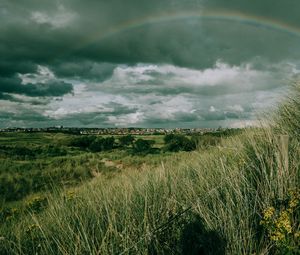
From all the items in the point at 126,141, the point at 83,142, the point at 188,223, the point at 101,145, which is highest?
the point at 188,223

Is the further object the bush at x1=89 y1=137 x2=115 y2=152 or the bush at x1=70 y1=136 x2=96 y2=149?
the bush at x1=70 y1=136 x2=96 y2=149

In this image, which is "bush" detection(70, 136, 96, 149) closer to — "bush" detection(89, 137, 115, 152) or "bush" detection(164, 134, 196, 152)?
"bush" detection(89, 137, 115, 152)

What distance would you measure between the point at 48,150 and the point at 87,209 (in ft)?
196

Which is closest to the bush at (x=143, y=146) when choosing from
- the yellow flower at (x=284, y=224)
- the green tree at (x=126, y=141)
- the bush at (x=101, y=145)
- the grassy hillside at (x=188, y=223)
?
the bush at (x=101, y=145)

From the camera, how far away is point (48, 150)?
6025 centimetres

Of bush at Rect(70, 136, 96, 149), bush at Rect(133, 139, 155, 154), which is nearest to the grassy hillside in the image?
bush at Rect(133, 139, 155, 154)

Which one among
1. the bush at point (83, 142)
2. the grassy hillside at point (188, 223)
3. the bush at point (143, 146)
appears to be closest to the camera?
the grassy hillside at point (188, 223)

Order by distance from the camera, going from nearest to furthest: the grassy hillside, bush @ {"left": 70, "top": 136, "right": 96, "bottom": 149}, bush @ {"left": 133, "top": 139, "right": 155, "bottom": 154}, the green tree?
the grassy hillside, bush @ {"left": 133, "top": 139, "right": 155, "bottom": 154}, bush @ {"left": 70, "top": 136, "right": 96, "bottom": 149}, the green tree

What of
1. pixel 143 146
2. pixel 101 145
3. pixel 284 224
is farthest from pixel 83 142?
pixel 284 224

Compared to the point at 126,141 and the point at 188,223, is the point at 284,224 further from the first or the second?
the point at 126,141

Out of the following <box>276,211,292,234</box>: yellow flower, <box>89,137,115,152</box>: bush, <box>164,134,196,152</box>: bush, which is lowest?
<box>89,137,115,152</box>: bush

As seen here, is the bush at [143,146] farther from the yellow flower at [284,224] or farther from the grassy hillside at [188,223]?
the yellow flower at [284,224]

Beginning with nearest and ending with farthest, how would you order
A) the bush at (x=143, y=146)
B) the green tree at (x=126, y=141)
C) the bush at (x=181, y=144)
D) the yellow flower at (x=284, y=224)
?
the yellow flower at (x=284, y=224) < the bush at (x=181, y=144) < the bush at (x=143, y=146) < the green tree at (x=126, y=141)

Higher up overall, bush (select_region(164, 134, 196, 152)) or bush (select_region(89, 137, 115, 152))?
bush (select_region(164, 134, 196, 152))
